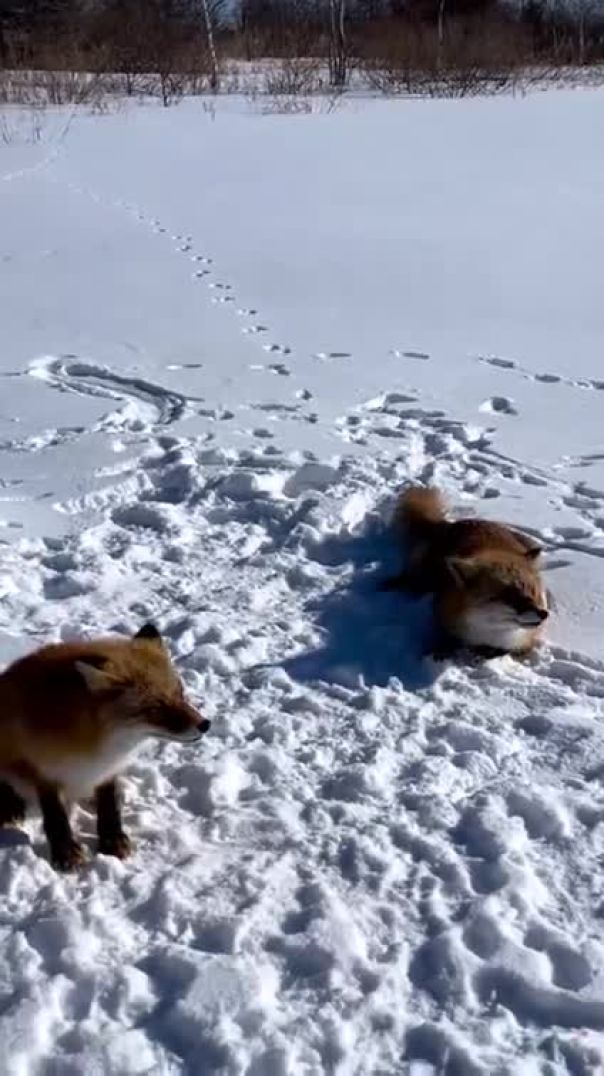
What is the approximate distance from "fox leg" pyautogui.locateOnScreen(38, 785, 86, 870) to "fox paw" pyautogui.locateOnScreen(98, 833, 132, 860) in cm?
8

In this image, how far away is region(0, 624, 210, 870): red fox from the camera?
3008 millimetres

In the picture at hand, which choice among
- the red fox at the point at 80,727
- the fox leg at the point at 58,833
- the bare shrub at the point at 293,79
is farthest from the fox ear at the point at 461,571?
the bare shrub at the point at 293,79

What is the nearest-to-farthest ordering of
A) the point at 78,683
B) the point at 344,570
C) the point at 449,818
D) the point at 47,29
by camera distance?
1. the point at 78,683
2. the point at 449,818
3. the point at 344,570
4. the point at 47,29

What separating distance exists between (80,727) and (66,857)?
335 millimetres

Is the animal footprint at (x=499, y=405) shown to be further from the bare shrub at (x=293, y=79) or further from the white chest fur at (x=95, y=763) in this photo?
the bare shrub at (x=293, y=79)

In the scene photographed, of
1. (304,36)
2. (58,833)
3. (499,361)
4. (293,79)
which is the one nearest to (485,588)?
(58,833)

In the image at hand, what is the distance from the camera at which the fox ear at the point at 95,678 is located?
2973mm

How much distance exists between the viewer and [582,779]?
3.50 meters

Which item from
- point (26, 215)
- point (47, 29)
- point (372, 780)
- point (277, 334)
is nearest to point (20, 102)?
point (26, 215)

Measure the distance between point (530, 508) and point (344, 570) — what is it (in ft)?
3.16

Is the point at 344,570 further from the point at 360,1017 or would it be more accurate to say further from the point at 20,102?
the point at 20,102

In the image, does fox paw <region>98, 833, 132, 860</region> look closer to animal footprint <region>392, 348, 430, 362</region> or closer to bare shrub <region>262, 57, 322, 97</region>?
animal footprint <region>392, 348, 430, 362</region>

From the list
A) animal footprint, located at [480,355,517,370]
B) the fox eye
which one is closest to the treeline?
A: animal footprint, located at [480,355,517,370]

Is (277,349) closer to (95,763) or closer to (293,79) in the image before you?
(95,763)
